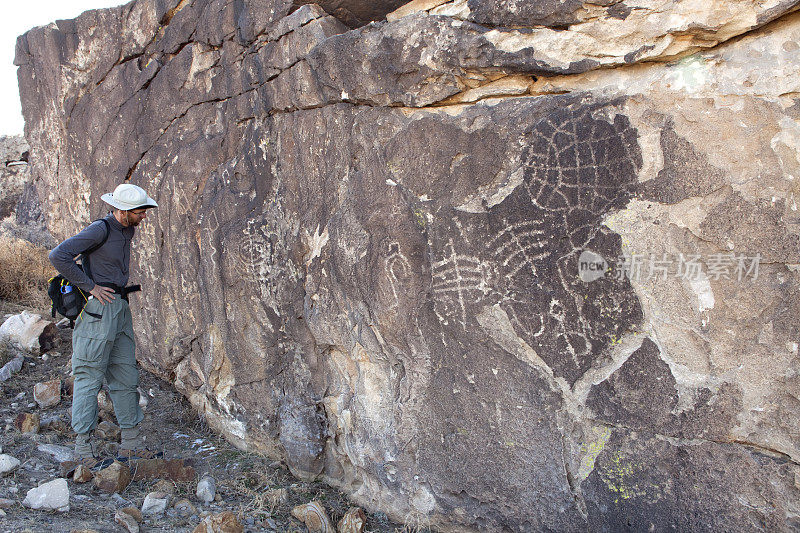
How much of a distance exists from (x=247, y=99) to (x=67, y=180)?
2.08m

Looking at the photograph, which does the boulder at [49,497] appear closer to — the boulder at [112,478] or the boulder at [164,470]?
the boulder at [112,478]

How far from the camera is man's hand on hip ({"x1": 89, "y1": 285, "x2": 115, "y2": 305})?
3027 mm

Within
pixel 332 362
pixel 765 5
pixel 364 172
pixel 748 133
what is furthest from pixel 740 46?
pixel 332 362

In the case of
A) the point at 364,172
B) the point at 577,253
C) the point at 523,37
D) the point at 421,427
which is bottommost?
the point at 421,427

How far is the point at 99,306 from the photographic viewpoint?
121 inches

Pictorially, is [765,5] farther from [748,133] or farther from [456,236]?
[456,236]

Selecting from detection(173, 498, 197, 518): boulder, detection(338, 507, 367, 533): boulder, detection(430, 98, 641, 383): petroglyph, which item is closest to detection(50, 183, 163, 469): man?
detection(173, 498, 197, 518): boulder

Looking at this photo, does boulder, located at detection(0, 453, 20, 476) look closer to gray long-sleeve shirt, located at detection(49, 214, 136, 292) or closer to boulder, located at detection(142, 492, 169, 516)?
boulder, located at detection(142, 492, 169, 516)

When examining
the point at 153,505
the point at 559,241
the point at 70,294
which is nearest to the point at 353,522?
the point at 153,505

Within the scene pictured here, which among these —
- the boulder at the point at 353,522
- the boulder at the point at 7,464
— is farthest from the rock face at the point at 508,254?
the boulder at the point at 7,464

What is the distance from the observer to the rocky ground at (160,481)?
2.51 metres

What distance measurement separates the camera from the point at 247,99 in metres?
3.38

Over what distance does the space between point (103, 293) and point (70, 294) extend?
18 centimetres

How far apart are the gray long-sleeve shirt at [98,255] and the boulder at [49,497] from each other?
0.96 meters
